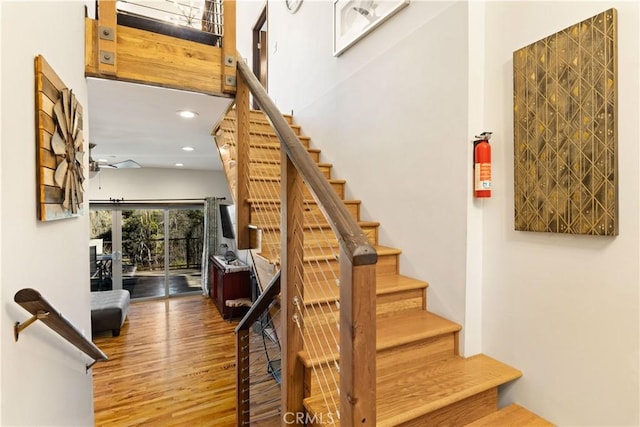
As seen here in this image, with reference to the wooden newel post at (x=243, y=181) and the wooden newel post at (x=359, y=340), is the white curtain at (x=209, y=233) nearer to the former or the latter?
the wooden newel post at (x=243, y=181)

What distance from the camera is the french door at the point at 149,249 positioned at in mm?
6367

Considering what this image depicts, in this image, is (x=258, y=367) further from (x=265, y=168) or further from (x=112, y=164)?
(x=112, y=164)

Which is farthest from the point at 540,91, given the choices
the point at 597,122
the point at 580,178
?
the point at 580,178

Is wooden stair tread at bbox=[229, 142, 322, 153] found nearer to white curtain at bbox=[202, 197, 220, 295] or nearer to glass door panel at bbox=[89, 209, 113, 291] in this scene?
white curtain at bbox=[202, 197, 220, 295]

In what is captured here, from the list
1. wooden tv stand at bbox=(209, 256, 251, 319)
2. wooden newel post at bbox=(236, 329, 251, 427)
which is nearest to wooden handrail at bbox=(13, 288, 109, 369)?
wooden newel post at bbox=(236, 329, 251, 427)

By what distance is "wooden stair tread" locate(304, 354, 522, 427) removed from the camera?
130 centimetres

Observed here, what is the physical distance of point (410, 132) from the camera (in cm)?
214

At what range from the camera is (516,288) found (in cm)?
164

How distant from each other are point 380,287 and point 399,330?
11.1 inches

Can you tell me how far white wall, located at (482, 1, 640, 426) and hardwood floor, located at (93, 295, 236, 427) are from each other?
7.66 feet

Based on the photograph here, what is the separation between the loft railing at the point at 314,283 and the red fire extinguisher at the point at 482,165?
0.91 m

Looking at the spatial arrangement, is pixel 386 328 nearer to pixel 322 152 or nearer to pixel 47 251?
pixel 47 251

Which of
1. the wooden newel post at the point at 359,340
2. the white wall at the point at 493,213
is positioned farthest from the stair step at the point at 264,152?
the wooden newel post at the point at 359,340

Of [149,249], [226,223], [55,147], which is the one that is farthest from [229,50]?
[149,249]
